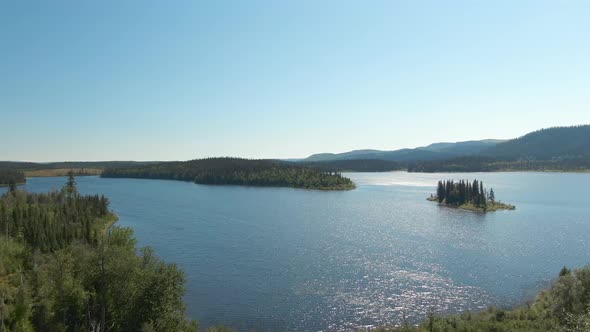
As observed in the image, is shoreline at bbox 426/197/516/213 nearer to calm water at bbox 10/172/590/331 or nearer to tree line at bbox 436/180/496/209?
tree line at bbox 436/180/496/209

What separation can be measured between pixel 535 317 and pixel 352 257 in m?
34.1

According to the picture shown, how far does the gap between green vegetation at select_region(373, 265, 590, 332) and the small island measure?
9869 centimetres

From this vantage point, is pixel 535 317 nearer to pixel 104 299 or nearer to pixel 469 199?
pixel 104 299

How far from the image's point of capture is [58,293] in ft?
120

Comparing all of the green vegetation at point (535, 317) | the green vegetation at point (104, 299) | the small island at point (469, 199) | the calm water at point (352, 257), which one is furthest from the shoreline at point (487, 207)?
the green vegetation at point (104, 299)

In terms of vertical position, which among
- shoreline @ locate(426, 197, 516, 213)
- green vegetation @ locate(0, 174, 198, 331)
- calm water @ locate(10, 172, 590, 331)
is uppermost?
green vegetation @ locate(0, 174, 198, 331)

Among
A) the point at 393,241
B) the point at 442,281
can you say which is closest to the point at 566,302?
the point at 442,281

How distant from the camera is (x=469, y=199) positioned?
489 feet

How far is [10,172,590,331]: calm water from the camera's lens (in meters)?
49.2

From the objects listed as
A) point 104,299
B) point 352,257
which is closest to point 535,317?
point 352,257

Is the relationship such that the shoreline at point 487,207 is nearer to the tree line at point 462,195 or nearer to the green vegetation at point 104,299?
the tree line at point 462,195

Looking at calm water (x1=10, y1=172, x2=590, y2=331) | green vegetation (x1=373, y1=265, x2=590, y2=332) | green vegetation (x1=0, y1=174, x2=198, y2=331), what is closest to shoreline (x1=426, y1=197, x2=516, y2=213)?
calm water (x1=10, y1=172, x2=590, y2=331)

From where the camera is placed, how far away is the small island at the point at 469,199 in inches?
5359

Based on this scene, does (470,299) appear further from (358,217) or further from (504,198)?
(504,198)
